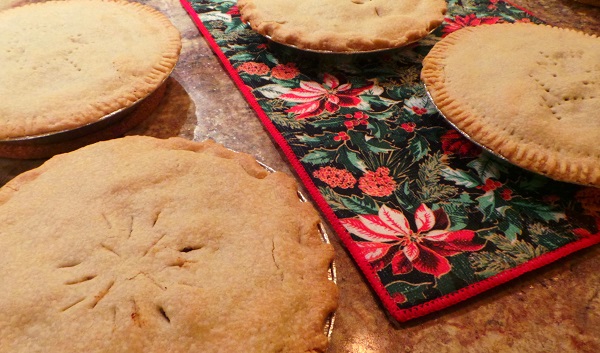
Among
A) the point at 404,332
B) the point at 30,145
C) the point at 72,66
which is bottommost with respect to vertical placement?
the point at 404,332

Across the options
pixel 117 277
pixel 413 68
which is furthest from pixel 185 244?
pixel 413 68

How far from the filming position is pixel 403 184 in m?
1.50

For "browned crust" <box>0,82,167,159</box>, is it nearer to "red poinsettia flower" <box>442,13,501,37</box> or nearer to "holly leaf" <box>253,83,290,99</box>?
"holly leaf" <box>253,83,290,99</box>

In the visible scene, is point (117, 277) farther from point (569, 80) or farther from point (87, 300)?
point (569, 80)

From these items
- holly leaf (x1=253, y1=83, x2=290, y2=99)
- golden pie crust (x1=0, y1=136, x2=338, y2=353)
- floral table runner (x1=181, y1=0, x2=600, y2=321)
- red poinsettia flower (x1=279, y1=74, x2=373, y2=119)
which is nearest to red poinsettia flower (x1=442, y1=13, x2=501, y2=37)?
floral table runner (x1=181, y1=0, x2=600, y2=321)

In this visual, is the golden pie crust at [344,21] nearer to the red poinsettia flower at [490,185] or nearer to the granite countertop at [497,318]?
the red poinsettia flower at [490,185]

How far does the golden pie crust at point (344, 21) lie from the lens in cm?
187

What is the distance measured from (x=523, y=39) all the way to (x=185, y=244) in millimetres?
1580

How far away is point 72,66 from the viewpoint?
5.48ft

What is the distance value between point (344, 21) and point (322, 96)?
0.39 meters

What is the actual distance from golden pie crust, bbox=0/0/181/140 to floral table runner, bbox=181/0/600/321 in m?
0.37

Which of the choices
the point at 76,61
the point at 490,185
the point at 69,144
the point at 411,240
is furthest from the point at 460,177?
the point at 76,61

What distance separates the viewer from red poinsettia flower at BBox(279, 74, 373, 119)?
5.85 ft

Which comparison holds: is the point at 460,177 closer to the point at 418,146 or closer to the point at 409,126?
the point at 418,146
